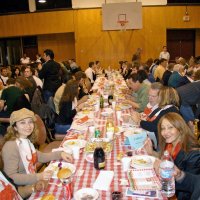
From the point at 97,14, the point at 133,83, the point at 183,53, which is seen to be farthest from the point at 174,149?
the point at 183,53

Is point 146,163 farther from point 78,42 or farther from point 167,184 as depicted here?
point 78,42

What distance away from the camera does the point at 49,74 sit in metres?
6.55

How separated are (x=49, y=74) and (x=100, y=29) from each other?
7.90 m

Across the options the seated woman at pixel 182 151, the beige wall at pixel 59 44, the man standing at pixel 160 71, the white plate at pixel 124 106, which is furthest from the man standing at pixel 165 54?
the seated woman at pixel 182 151

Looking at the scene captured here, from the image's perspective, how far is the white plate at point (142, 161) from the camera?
2303mm

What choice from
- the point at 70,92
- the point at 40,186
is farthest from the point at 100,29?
the point at 40,186

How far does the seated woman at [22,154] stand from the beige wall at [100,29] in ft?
38.2

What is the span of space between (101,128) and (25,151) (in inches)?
47.4

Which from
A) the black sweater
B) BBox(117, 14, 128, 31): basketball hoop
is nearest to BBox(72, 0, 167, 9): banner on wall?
BBox(117, 14, 128, 31): basketball hoop

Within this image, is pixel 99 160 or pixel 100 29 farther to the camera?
pixel 100 29

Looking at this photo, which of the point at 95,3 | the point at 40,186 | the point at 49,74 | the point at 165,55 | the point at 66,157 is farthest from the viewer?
the point at 95,3

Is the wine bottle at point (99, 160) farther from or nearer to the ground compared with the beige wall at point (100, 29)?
nearer to the ground

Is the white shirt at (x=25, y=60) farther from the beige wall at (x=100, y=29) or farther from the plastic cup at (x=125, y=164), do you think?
the plastic cup at (x=125, y=164)

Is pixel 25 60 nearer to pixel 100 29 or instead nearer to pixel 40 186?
pixel 100 29
